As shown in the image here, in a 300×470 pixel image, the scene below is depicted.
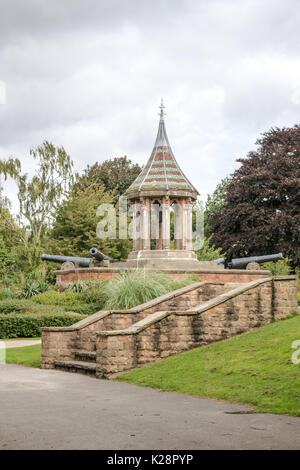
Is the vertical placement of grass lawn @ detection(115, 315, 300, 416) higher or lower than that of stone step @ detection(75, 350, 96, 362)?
higher

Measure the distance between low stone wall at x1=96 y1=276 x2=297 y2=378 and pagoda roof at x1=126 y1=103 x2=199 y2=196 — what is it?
14695mm

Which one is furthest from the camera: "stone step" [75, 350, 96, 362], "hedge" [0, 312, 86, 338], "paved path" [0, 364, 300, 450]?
"hedge" [0, 312, 86, 338]

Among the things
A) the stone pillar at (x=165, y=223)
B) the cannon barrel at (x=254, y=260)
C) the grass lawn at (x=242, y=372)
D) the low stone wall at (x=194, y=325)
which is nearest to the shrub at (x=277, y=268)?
the cannon barrel at (x=254, y=260)

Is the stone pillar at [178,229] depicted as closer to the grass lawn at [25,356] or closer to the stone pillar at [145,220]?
the stone pillar at [145,220]

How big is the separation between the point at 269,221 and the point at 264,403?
33.6m

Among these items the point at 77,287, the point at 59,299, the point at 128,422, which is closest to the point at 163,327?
the point at 128,422

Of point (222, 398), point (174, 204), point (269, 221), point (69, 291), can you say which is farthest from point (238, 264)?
point (222, 398)

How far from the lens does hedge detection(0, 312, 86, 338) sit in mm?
20969

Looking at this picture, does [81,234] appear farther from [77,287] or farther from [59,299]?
[59,299]

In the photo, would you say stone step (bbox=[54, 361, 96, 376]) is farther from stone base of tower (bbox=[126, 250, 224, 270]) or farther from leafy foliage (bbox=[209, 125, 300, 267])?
leafy foliage (bbox=[209, 125, 300, 267])

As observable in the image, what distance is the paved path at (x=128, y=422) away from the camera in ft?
21.9

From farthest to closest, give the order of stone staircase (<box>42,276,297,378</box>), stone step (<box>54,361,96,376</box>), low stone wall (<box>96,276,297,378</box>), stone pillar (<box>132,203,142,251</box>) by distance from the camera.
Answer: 1. stone pillar (<box>132,203,142,251</box>)
2. stone step (<box>54,361,96,376</box>)
3. stone staircase (<box>42,276,297,378</box>)
4. low stone wall (<box>96,276,297,378</box>)

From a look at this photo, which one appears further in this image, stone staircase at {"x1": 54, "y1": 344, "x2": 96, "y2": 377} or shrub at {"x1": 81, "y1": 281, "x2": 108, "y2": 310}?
shrub at {"x1": 81, "y1": 281, "x2": 108, "y2": 310}

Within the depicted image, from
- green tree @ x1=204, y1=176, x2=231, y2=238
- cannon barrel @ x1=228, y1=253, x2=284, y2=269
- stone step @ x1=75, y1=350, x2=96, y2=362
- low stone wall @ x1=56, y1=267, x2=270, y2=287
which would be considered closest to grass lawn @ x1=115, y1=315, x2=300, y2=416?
stone step @ x1=75, y1=350, x2=96, y2=362
